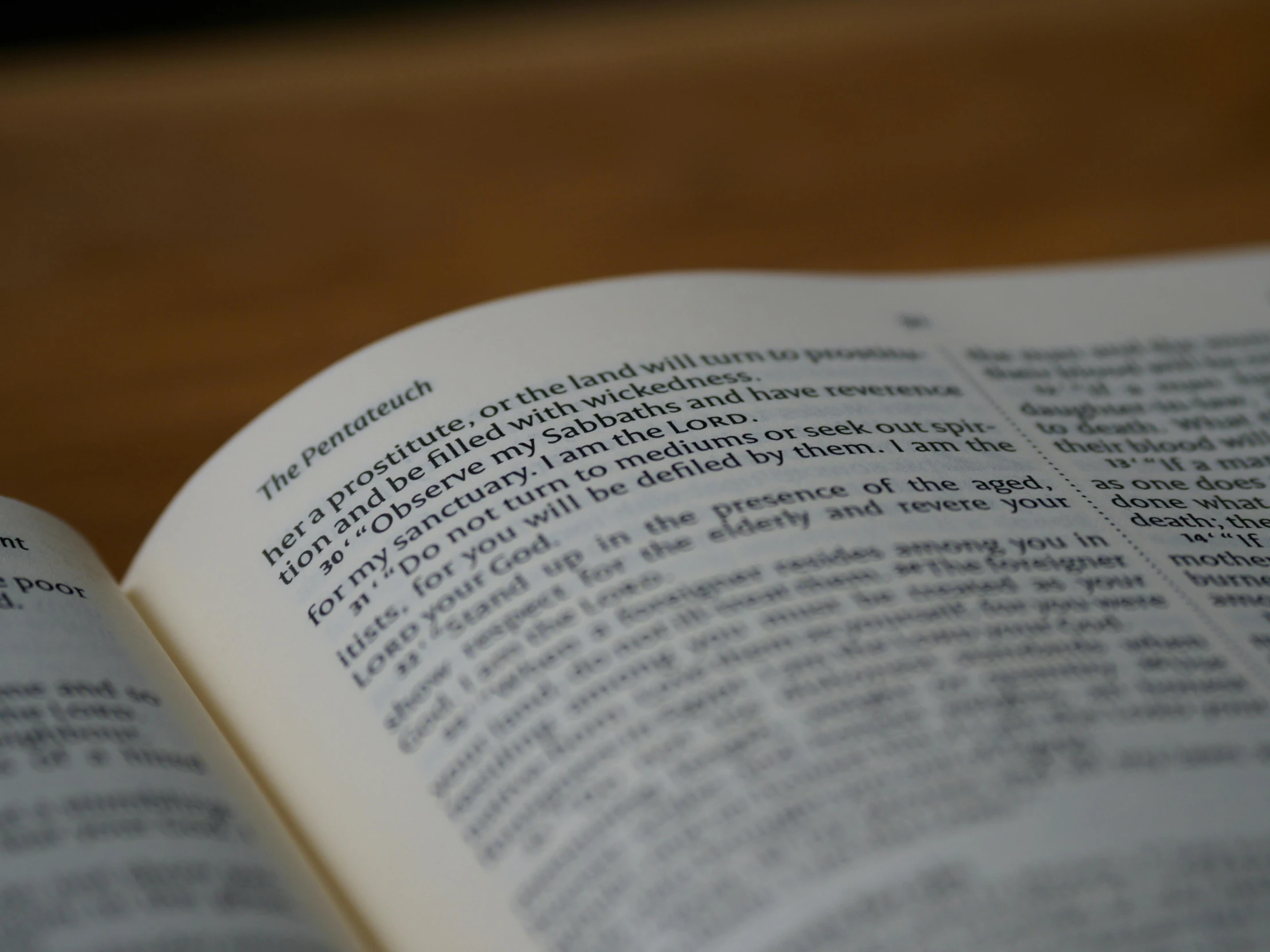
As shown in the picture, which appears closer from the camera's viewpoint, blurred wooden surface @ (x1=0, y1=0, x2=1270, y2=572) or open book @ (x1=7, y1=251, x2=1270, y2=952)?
open book @ (x1=7, y1=251, x2=1270, y2=952)

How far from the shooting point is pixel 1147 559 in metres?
0.37

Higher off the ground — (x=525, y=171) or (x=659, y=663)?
(x=525, y=171)

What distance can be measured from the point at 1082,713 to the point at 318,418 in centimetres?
25

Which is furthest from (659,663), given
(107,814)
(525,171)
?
(525,171)

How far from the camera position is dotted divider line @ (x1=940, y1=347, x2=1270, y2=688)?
1.13 feet

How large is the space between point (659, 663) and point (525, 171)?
1.44 feet

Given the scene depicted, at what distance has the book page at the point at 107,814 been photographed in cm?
28

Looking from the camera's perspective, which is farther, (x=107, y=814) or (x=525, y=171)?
(x=525, y=171)

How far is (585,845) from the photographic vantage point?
0.30 meters

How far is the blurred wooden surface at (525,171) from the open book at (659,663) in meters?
0.17

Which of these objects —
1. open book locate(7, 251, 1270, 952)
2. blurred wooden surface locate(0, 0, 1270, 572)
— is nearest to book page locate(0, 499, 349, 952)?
open book locate(7, 251, 1270, 952)

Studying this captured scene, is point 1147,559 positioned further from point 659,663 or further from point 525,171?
point 525,171

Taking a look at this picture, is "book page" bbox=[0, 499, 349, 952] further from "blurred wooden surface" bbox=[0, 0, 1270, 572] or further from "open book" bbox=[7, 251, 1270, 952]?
"blurred wooden surface" bbox=[0, 0, 1270, 572]

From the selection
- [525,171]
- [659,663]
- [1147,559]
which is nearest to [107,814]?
[659,663]
